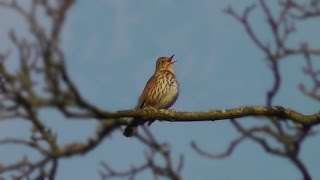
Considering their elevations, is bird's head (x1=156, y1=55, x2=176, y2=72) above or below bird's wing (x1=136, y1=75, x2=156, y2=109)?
above

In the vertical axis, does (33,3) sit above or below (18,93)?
above

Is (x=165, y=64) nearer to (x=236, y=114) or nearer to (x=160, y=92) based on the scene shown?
(x=160, y=92)

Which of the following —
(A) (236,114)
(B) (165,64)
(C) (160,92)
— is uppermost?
(B) (165,64)

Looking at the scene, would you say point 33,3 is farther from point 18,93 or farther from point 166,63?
point 166,63

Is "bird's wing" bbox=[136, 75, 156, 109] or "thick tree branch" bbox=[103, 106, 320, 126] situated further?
"bird's wing" bbox=[136, 75, 156, 109]

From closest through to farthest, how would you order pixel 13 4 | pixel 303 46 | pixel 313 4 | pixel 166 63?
pixel 13 4 → pixel 303 46 → pixel 313 4 → pixel 166 63

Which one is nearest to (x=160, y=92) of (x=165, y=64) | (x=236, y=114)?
(x=165, y=64)

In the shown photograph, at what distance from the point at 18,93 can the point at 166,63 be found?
9.56 meters

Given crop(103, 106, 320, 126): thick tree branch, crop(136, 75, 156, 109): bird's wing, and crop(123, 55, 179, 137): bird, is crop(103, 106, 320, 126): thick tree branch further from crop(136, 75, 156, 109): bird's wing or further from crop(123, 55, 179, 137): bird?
crop(136, 75, 156, 109): bird's wing

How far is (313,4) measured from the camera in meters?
6.46

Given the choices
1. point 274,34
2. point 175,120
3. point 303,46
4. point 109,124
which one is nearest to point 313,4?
point 303,46

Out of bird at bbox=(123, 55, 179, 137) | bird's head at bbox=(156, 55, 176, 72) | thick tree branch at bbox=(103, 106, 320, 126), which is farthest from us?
bird's head at bbox=(156, 55, 176, 72)

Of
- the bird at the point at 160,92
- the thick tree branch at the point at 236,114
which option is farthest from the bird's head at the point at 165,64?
the thick tree branch at the point at 236,114

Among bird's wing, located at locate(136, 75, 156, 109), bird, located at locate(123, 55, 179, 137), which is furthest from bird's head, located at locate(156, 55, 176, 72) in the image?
bird's wing, located at locate(136, 75, 156, 109)
